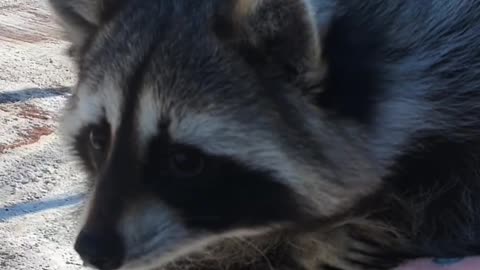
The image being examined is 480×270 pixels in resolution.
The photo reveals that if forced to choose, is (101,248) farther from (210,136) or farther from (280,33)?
(280,33)

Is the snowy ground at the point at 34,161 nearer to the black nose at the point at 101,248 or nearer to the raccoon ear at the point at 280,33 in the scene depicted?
the black nose at the point at 101,248

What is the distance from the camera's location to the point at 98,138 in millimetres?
2139

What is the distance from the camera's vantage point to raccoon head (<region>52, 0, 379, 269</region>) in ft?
6.55

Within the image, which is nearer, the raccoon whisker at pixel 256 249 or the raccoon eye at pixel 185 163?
the raccoon eye at pixel 185 163

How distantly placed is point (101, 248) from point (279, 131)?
423 millimetres

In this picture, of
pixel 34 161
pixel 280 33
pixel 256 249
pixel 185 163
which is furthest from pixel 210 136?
pixel 34 161

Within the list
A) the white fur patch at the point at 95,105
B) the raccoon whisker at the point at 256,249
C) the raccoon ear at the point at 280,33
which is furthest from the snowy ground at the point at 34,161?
the raccoon ear at the point at 280,33

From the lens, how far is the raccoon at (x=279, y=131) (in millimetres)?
2006

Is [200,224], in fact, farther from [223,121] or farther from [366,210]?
[366,210]

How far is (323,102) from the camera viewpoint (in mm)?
2084

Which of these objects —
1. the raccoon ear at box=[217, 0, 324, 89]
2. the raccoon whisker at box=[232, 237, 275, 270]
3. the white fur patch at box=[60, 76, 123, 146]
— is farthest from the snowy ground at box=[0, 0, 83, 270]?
the raccoon ear at box=[217, 0, 324, 89]

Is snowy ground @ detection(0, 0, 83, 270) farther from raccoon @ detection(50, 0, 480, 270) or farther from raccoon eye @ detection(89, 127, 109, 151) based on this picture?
raccoon @ detection(50, 0, 480, 270)

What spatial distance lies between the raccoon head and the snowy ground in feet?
2.15

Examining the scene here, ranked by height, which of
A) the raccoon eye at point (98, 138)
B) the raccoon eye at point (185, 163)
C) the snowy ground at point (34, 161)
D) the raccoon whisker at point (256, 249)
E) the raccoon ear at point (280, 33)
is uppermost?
Result: the raccoon ear at point (280, 33)
